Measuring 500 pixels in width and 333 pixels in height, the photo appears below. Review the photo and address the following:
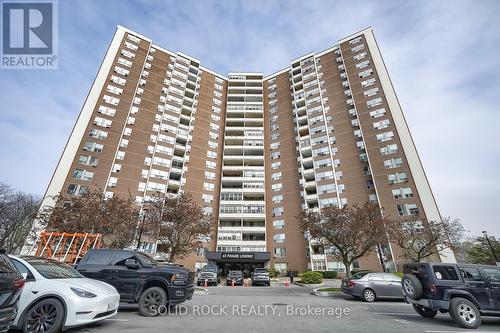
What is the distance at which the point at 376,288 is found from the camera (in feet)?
48.9

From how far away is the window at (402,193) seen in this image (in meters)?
44.6

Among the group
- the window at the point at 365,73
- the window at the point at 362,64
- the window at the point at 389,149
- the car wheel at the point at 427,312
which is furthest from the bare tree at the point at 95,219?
the window at the point at 362,64

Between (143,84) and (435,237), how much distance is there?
62.4 meters

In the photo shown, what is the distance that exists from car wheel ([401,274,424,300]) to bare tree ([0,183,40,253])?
41144 millimetres

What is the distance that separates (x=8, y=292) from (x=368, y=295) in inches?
641

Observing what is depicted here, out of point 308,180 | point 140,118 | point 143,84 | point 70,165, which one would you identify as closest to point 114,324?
point 70,165

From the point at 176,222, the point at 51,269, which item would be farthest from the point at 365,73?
the point at 51,269

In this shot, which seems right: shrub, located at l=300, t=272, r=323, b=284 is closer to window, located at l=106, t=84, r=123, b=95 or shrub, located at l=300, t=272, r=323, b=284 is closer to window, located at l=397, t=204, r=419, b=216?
window, located at l=397, t=204, r=419, b=216

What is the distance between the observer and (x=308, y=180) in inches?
2189

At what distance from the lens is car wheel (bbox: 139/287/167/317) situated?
8.65 meters

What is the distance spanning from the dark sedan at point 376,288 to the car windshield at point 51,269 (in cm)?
1444

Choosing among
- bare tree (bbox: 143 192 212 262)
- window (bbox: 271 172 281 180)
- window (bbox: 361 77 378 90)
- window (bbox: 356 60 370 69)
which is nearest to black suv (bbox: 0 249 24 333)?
bare tree (bbox: 143 192 212 262)

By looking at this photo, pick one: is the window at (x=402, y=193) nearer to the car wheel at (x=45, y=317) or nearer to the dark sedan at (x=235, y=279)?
the dark sedan at (x=235, y=279)

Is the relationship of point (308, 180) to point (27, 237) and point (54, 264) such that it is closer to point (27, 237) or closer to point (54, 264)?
point (27, 237)
